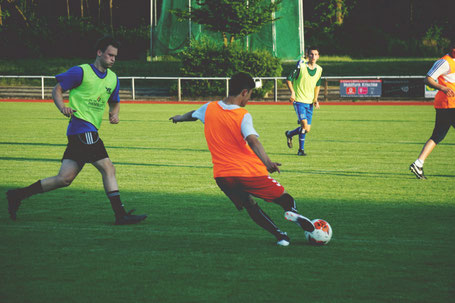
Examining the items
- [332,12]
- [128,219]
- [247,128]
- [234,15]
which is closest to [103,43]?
[128,219]

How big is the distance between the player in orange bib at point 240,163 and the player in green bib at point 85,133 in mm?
1547

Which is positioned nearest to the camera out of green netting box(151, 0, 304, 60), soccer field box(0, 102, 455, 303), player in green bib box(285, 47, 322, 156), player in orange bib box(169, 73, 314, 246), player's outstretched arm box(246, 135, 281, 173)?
soccer field box(0, 102, 455, 303)

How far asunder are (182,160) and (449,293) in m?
8.66

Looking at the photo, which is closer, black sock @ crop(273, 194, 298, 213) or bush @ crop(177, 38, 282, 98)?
black sock @ crop(273, 194, 298, 213)

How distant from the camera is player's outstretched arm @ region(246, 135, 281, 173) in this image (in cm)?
572

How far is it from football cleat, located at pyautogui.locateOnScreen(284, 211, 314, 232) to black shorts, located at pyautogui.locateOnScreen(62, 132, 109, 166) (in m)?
2.39

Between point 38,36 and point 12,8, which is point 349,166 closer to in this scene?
point 38,36

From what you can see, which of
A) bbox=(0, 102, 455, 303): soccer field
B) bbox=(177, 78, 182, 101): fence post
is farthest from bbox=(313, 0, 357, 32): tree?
bbox=(0, 102, 455, 303): soccer field

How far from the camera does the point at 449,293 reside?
A: 4.77 meters

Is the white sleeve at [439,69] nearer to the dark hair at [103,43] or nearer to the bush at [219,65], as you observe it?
the dark hair at [103,43]

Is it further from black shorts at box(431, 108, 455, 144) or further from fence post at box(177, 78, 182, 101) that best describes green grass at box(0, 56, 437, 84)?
black shorts at box(431, 108, 455, 144)

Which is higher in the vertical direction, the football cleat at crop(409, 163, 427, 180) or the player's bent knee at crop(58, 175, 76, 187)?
the player's bent knee at crop(58, 175, 76, 187)

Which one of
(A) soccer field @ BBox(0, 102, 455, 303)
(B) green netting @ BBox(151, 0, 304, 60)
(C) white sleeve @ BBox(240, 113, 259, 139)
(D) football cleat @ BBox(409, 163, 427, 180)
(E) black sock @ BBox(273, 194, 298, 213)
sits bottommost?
(A) soccer field @ BBox(0, 102, 455, 303)

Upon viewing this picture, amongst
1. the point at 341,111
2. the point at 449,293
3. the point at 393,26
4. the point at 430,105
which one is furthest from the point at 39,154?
the point at 393,26
